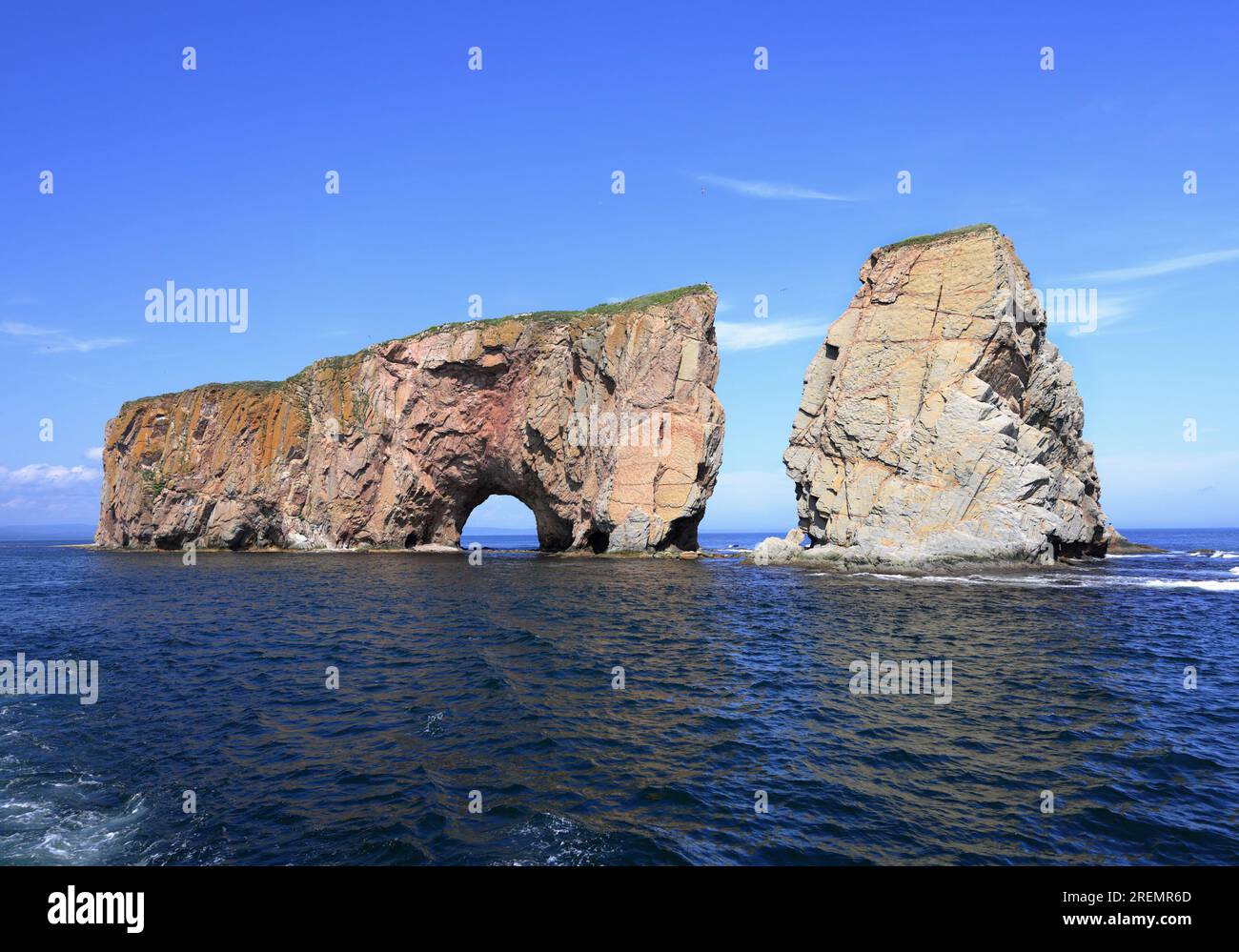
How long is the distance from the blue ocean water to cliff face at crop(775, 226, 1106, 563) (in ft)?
56.3

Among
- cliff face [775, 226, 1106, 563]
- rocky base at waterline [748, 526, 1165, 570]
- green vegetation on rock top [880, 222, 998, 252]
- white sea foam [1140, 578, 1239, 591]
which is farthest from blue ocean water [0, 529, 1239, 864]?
green vegetation on rock top [880, 222, 998, 252]

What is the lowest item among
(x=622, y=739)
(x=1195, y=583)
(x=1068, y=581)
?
(x=1195, y=583)

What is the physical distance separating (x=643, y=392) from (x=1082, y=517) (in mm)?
44481

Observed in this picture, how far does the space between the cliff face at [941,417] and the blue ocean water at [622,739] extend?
17157 millimetres

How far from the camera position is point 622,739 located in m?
14.4

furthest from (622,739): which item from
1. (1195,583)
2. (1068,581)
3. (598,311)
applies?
(598,311)

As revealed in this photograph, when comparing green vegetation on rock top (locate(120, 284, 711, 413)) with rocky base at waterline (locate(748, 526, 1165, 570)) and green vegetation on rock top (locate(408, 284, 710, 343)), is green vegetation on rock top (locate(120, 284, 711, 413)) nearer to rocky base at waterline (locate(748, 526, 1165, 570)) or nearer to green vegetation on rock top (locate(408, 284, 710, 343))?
green vegetation on rock top (locate(408, 284, 710, 343))

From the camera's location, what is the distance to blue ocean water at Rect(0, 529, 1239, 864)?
9914 millimetres

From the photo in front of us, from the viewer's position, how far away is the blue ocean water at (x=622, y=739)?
32.5 feet

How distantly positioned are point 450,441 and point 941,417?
169 feet

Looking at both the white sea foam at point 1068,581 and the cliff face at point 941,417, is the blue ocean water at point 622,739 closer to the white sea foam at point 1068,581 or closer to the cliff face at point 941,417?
the white sea foam at point 1068,581

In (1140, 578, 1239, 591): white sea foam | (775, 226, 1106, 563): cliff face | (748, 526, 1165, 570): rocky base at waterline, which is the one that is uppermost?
(775, 226, 1106, 563): cliff face

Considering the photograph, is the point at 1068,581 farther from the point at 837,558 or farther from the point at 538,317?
the point at 538,317

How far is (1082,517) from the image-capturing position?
62.7 m
